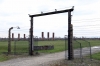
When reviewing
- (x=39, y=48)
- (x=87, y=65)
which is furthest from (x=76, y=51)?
(x=39, y=48)

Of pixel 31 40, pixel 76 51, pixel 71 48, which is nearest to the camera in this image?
pixel 71 48

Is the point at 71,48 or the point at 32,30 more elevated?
the point at 32,30

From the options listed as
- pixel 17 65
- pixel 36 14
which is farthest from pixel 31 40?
pixel 17 65

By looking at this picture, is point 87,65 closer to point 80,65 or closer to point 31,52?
point 80,65

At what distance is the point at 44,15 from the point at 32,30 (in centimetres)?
217

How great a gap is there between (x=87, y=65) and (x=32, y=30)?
9.23 metres

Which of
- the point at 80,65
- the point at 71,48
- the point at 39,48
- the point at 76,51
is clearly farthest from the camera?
the point at 39,48

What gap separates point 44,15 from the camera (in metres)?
20.6

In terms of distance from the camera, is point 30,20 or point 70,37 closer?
point 70,37

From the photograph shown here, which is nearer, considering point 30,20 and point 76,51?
point 76,51

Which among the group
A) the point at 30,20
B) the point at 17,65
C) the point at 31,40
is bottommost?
the point at 17,65

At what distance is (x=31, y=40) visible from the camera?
21.6 meters

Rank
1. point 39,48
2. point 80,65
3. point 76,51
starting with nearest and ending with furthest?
point 80,65 → point 76,51 → point 39,48

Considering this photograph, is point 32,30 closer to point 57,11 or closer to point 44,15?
point 44,15
